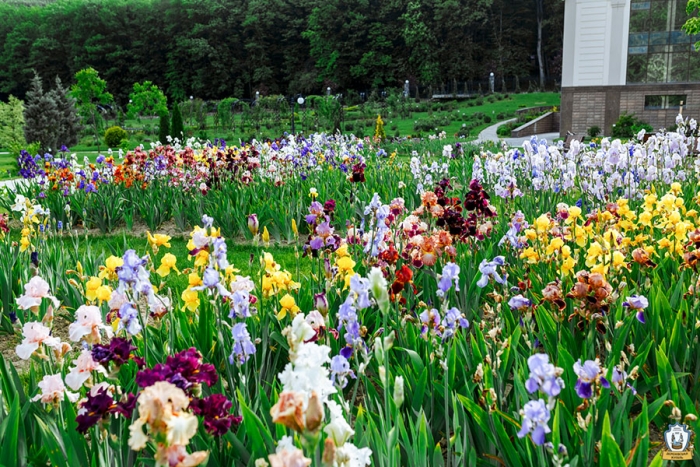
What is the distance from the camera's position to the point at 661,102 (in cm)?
2388

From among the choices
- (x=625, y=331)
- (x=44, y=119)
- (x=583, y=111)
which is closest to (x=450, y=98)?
(x=583, y=111)

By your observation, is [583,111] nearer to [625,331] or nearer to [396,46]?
[625,331]

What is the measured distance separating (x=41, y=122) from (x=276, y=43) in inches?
1532

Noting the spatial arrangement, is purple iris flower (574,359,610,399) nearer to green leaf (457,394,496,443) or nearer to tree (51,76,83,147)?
green leaf (457,394,496,443)

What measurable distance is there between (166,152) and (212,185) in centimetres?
85

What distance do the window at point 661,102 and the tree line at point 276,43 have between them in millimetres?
24981

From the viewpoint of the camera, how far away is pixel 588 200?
5.10 m

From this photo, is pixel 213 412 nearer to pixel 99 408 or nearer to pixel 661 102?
pixel 99 408

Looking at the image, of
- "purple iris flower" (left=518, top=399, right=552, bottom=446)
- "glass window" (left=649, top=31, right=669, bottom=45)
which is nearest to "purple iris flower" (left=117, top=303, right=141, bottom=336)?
"purple iris flower" (left=518, top=399, right=552, bottom=446)

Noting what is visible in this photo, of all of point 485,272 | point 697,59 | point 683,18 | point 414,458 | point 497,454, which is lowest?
point 497,454

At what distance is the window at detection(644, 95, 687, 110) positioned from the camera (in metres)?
23.8

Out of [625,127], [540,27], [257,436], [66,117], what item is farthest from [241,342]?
[540,27]

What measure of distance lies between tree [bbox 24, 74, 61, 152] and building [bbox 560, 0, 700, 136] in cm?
1901

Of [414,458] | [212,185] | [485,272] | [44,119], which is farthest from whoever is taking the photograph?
[44,119]
